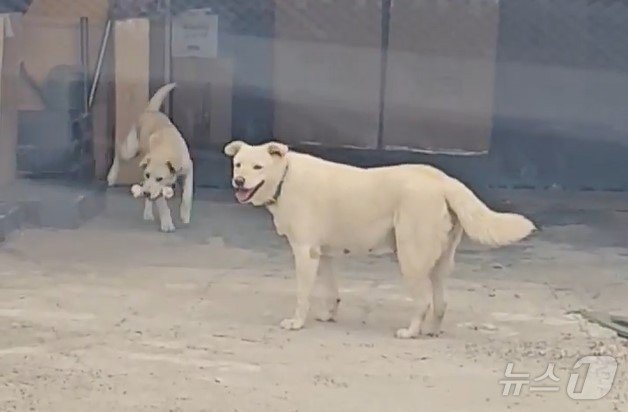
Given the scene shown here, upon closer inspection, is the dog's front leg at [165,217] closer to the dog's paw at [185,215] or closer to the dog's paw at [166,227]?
the dog's paw at [166,227]

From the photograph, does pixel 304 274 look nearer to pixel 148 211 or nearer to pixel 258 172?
pixel 258 172

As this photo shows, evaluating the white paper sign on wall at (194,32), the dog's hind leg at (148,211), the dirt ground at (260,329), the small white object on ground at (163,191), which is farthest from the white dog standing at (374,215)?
the white paper sign on wall at (194,32)

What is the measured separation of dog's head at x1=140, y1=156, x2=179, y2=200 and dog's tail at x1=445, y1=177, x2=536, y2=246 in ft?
10.5

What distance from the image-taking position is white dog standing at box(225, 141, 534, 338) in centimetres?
514

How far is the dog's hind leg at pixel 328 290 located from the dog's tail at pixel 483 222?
2.29 ft

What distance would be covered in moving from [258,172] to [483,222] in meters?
0.95

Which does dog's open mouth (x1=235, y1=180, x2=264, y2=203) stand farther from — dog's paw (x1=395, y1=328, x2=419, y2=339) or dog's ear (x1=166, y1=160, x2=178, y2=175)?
dog's ear (x1=166, y1=160, x2=178, y2=175)

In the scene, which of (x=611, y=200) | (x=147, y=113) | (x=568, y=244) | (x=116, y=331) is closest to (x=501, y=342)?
(x=116, y=331)

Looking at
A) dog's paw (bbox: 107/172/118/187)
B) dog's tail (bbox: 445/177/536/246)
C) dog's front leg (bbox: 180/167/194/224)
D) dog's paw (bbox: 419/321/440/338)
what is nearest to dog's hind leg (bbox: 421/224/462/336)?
dog's paw (bbox: 419/321/440/338)

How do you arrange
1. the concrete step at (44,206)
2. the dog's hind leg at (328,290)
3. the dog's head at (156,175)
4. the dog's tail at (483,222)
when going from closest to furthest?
1. the dog's tail at (483,222)
2. the dog's hind leg at (328,290)
3. the concrete step at (44,206)
4. the dog's head at (156,175)

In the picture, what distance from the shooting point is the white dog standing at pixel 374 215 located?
5145 mm

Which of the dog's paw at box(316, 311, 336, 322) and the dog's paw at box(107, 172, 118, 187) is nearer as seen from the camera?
the dog's paw at box(316, 311, 336, 322)

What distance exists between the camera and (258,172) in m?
5.28

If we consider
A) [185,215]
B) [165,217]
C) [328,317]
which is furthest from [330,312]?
[185,215]
